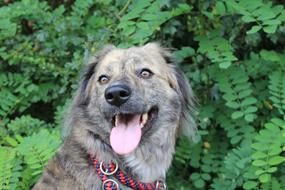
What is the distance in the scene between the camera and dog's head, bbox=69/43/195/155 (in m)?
3.53

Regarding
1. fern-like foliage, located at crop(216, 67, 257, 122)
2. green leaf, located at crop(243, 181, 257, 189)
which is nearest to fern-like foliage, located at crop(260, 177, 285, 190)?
green leaf, located at crop(243, 181, 257, 189)

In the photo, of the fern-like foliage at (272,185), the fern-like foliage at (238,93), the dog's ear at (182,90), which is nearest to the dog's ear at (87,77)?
the dog's ear at (182,90)

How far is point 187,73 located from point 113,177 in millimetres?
1764

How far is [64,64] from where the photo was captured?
5.43 meters

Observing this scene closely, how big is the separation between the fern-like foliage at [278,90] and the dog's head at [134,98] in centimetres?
68

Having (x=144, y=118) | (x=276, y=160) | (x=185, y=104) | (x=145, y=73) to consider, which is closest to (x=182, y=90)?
(x=185, y=104)

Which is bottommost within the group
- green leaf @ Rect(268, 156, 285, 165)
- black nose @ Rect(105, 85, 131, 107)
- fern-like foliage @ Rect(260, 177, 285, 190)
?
fern-like foliage @ Rect(260, 177, 285, 190)

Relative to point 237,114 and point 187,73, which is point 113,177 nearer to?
point 237,114

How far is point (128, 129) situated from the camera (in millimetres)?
3568

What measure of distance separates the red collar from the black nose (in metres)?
0.39

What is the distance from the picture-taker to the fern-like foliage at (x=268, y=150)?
13.0ft

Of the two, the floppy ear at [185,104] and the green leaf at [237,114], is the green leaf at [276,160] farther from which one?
the floppy ear at [185,104]

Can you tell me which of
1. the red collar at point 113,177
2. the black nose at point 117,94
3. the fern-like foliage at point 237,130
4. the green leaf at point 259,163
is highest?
the black nose at point 117,94

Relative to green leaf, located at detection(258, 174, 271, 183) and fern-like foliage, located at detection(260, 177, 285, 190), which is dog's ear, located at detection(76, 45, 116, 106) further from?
fern-like foliage, located at detection(260, 177, 285, 190)
